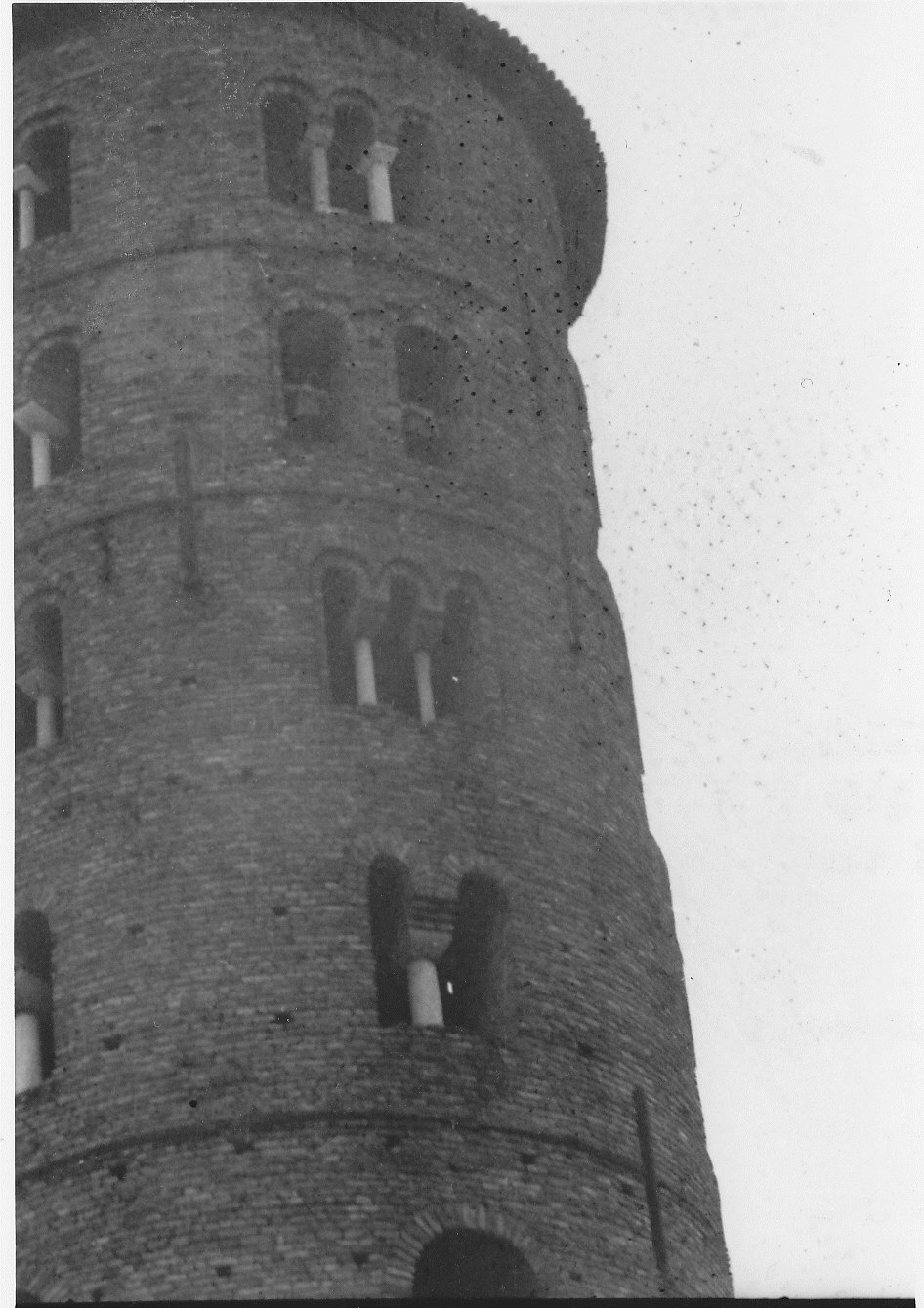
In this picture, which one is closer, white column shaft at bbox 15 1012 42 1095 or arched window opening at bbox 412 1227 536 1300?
Result: arched window opening at bbox 412 1227 536 1300

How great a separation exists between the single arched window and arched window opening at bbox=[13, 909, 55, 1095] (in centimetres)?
197

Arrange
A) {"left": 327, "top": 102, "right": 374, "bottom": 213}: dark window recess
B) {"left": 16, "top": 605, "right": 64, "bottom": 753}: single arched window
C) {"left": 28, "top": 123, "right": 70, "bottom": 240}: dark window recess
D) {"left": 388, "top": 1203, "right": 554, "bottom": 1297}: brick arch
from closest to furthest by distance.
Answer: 1. {"left": 388, "top": 1203, "right": 554, "bottom": 1297}: brick arch
2. {"left": 16, "top": 605, "right": 64, "bottom": 753}: single arched window
3. {"left": 28, "top": 123, "right": 70, "bottom": 240}: dark window recess
4. {"left": 327, "top": 102, "right": 374, "bottom": 213}: dark window recess

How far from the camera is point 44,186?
123ft

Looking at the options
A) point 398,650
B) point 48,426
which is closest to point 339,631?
point 398,650

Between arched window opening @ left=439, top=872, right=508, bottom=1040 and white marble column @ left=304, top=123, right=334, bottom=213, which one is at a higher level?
white marble column @ left=304, top=123, right=334, bottom=213

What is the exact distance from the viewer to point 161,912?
3111 centimetres

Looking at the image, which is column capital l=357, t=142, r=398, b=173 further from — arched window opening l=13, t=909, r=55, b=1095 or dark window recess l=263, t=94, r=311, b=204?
arched window opening l=13, t=909, r=55, b=1095

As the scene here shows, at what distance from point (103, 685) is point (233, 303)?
4517 millimetres

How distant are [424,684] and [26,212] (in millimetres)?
7189

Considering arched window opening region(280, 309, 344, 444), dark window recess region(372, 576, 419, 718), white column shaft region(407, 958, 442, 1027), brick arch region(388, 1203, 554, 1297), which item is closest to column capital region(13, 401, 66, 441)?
arched window opening region(280, 309, 344, 444)

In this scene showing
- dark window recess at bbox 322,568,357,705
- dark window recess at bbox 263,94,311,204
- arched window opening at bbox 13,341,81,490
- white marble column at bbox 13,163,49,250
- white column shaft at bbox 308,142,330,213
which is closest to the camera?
dark window recess at bbox 322,568,357,705

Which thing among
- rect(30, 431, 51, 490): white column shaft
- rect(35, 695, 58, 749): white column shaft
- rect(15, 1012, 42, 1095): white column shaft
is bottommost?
rect(15, 1012, 42, 1095): white column shaft

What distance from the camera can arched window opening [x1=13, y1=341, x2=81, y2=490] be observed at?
3495cm

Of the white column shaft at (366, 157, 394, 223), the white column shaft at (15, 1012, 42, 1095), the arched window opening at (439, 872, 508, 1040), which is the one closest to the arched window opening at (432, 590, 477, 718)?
the arched window opening at (439, 872, 508, 1040)
